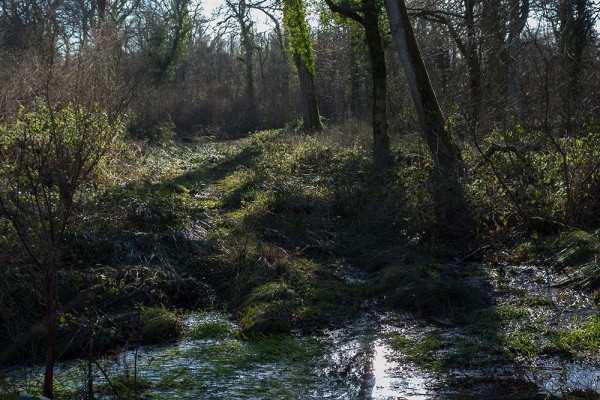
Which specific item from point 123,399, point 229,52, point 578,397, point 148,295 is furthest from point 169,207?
point 229,52

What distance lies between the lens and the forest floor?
6.51 meters

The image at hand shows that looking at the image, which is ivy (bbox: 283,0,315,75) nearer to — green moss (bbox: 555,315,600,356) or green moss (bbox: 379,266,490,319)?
green moss (bbox: 379,266,490,319)

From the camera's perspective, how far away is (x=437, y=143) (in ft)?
42.2

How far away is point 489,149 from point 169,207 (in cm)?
525

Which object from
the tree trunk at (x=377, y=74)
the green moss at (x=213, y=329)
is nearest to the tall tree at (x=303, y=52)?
the tree trunk at (x=377, y=74)

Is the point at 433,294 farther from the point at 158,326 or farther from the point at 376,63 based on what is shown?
the point at 376,63

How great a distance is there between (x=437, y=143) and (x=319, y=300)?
A: 16.2ft

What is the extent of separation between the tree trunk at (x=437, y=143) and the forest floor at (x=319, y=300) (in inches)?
12.0

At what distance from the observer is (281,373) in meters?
6.81

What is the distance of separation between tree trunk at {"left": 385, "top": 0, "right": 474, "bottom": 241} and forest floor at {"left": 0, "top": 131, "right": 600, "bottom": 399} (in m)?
0.30

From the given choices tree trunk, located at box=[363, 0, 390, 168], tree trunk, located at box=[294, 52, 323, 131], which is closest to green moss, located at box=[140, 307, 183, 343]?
tree trunk, located at box=[363, 0, 390, 168]

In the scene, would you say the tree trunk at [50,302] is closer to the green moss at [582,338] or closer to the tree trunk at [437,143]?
the green moss at [582,338]

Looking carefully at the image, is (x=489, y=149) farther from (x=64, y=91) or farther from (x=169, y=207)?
(x=64, y=91)

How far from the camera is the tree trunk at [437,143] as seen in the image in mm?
11406
